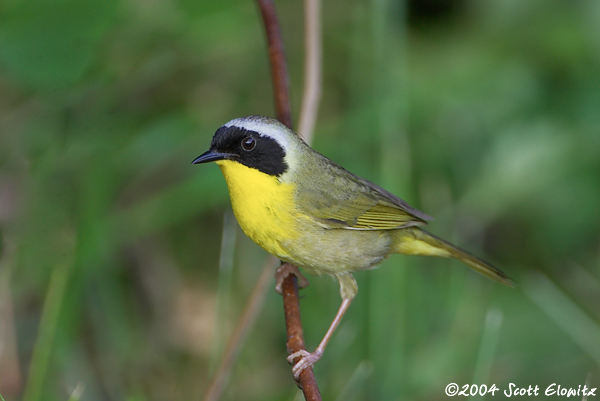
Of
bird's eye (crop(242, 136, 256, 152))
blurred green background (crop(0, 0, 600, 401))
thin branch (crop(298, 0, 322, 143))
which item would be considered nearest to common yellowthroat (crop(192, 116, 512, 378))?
bird's eye (crop(242, 136, 256, 152))

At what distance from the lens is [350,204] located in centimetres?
395

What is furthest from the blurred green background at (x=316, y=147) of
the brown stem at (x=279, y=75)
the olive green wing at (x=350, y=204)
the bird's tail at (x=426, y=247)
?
the brown stem at (x=279, y=75)

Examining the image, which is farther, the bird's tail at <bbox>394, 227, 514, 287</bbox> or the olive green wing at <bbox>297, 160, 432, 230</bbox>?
the bird's tail at <bbox>394, 227, 514, 287</bbox>

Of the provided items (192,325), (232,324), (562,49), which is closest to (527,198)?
(562,49)

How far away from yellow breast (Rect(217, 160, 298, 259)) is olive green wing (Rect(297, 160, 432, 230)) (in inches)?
7.9

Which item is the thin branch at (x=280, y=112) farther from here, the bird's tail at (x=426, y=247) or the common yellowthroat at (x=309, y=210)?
the bird's tail at (x=426, y=247)

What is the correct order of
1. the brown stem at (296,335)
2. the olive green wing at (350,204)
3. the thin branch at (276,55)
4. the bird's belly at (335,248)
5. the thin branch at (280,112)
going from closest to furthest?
1. the brown stem at (296,335)
2. the thin branch at (280,112)
3. the thin branch at (276,55)
4. the bird's belly at (335,248)
5. the olive green wing at (350,204)

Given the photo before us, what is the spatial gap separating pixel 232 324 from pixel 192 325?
617 millimetres

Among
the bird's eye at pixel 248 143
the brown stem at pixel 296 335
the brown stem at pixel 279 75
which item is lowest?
the brown stem at pixel 296 335

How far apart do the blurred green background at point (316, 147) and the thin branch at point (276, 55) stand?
1.00 metres

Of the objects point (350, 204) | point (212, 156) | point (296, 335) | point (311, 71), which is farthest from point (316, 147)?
point (296, 335)

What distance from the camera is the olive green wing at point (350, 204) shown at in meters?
3.70

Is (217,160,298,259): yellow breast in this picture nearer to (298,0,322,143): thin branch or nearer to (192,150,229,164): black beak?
(192,150,229,164): black beak

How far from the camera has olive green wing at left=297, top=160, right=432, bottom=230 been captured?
370 cm
